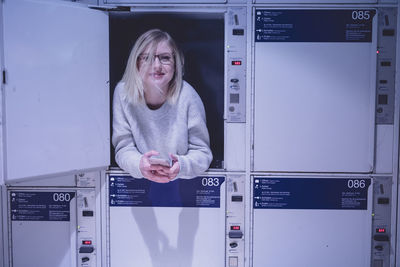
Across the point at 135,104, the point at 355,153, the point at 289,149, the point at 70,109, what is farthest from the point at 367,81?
the point at 70,109

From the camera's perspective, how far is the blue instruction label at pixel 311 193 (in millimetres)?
2262

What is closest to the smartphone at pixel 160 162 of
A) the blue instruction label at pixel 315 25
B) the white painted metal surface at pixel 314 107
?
the white painted metal surface at pixel 314 107

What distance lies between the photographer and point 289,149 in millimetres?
2250

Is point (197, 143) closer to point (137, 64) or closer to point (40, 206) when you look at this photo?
point (137, 64)

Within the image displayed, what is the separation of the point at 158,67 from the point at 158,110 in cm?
32

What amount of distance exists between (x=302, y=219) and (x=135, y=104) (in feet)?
5.06

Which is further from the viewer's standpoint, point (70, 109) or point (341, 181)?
point (341, 181)

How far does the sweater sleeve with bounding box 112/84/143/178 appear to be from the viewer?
2215 mm

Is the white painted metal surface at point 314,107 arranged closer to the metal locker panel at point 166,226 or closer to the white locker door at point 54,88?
the metal locker panel at point 166,226

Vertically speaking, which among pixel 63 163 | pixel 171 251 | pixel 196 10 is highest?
pixel 196 10

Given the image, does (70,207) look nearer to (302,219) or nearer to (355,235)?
(302,219)

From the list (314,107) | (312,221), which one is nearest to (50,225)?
(312,221)

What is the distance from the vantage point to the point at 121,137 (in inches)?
88.7

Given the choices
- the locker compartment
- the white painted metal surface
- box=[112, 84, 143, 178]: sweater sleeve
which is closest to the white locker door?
box=[112, 84, 143, 178]: sweater sleeve
